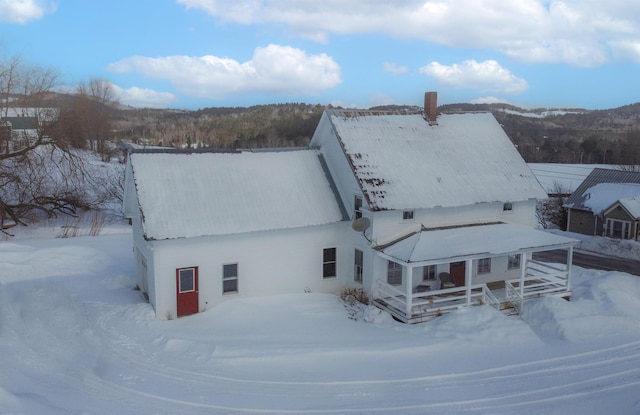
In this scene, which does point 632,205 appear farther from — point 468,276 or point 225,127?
point 225,127

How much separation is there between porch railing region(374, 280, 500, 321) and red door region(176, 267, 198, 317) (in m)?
5.97

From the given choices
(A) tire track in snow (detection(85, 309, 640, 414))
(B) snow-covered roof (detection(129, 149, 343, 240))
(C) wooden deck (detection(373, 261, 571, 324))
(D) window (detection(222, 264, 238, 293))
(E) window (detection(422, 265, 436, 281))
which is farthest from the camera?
(E) window (detection(422, 265, 436, 281))

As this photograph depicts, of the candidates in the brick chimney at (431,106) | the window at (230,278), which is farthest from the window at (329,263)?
the brick chimney at (431,106)

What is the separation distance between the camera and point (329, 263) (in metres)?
18.5

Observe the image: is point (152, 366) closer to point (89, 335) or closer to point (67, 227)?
point (89, 335)

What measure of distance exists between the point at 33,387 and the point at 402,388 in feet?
26.5

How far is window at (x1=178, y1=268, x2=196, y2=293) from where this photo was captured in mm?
16255

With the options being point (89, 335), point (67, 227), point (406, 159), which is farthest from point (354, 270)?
point (67, 227)

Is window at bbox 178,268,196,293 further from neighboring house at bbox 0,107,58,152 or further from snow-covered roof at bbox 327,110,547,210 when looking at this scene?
neighboring house at bbox 0,107,58,152

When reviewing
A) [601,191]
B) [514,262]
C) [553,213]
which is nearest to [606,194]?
[601,191]

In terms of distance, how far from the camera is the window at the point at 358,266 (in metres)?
18.6

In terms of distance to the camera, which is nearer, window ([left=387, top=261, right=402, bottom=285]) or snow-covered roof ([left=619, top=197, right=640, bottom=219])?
window ([left=387, top=261, right=402, bottom=285])

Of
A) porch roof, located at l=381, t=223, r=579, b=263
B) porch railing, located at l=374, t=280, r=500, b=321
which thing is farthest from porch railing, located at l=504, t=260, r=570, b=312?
porch roof, located at l=381, t=223, r=579, b=263

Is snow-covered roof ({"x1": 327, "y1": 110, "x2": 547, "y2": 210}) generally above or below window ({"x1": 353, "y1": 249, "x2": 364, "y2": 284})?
above
